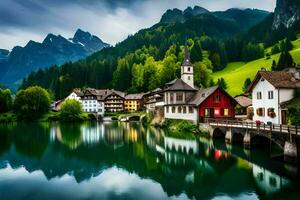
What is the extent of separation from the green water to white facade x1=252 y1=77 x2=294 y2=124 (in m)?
6.86

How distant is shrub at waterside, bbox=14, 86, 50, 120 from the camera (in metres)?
117

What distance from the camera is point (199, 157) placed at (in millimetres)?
37312

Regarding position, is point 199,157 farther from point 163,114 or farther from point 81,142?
point 163,114

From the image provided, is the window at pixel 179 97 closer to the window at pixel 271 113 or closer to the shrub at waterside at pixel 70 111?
the window at pixel 271 113

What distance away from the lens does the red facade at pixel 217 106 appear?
60.9m

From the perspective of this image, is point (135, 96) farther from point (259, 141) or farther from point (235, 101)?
point (259, 141)

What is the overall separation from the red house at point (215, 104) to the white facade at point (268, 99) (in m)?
12.7

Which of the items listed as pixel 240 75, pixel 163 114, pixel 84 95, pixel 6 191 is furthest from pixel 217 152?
pixel 84 95

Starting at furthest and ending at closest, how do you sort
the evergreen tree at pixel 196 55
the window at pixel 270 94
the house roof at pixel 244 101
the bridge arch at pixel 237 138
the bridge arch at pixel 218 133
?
the evergreen tree at pixel 196 55, the house roof at pixel 244 101, the bridge arch at pixel 218 133, the bridge arch at pixel 237 138, the window at pixel 270 94

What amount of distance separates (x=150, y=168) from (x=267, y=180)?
39.3ft

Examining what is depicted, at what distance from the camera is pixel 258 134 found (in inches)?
1426

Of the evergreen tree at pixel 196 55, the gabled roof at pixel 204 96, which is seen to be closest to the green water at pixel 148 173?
the gabled roof at pixel 204 96

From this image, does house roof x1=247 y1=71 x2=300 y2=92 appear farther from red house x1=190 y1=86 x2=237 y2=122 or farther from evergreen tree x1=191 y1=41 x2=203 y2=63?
evergreen tree x1=191 y1=41 x2=203 y2=63

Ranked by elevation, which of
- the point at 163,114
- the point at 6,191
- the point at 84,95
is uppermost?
the point at 84,95
